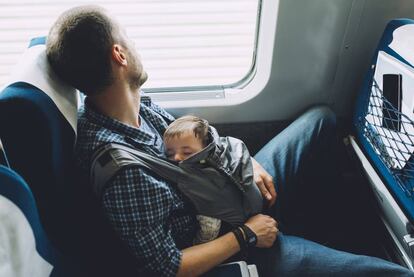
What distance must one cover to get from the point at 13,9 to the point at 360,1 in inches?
57.9

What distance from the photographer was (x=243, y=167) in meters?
1.33

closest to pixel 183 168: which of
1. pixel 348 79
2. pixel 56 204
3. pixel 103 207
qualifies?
pixel 103 207

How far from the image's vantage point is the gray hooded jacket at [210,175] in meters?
1.02

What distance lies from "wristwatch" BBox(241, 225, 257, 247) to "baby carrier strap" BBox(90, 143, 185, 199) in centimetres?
38

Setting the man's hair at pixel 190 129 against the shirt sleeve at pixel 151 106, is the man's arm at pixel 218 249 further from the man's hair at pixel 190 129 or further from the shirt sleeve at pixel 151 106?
the shirt sleeve at pixel 151 106

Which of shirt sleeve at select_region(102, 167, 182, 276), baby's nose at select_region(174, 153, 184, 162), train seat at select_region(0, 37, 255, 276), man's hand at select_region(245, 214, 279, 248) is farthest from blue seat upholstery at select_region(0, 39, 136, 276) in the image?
man's hand at select_region(245, 214, 279, 248)

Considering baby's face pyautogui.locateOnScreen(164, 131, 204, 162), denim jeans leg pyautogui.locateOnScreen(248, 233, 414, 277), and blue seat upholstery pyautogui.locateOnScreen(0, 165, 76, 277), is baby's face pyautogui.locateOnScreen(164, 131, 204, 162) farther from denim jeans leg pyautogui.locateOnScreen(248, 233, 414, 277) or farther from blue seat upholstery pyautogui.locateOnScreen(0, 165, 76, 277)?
blue seat upholstery pyautogui.locateOnScreen(0, 165, 76, 277)

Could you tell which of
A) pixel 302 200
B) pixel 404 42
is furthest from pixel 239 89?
pixel 404 42

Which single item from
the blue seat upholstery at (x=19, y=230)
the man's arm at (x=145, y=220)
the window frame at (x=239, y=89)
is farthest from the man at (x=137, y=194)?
the window frame at (x=239, y=89)

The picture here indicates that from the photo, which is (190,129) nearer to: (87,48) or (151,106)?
(151,106)

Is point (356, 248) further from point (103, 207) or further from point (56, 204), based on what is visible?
point (56, 204)

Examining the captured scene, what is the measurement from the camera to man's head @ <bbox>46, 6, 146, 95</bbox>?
106 centimetres

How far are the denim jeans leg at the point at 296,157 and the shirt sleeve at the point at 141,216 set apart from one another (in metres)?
0.63

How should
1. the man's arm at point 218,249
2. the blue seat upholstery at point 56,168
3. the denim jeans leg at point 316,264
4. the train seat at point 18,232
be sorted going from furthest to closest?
the denim jeans leg at point 316,264
the man's arm at point 218,249
the blue seat upholstery at point 56,168
the train seat at point 18,232
